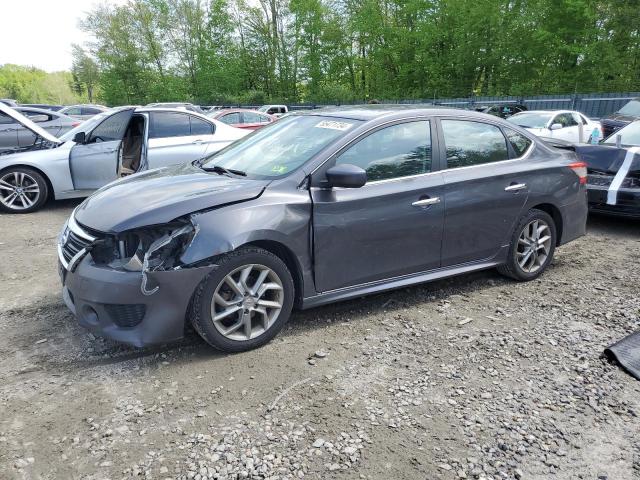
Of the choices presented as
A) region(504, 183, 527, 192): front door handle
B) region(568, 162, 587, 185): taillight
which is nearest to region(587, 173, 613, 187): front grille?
region(568, 162, 587, 185): taillight

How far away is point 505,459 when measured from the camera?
238 centimetres

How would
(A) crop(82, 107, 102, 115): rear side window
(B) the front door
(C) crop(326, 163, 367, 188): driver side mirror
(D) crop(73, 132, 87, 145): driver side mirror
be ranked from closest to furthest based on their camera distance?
(C) crop(326, 163, 367, 188): driver side mirror
(B) the front door
(D) crop(73, 132, 87, 145): driver side mirror
(A) crop(82, 107, 102, 115): rear side window

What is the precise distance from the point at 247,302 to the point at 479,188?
86.9 inches

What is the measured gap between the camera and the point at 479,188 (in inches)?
163

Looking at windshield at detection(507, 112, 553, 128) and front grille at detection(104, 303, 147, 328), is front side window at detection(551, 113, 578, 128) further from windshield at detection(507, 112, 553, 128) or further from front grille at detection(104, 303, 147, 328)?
front grille at detection(104, 303, 147, 328)

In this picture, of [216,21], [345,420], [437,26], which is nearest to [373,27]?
[437,26]

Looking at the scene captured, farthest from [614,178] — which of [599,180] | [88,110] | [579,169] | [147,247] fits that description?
[88,110]

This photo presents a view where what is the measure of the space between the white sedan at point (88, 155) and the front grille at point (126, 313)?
4687 millimetres

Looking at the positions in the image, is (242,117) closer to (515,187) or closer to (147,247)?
(515,187)

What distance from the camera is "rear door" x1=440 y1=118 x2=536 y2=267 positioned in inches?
159

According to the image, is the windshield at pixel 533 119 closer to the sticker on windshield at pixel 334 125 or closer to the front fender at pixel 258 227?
the sticker on windshield at pixel 334 125

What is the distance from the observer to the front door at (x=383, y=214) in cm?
350

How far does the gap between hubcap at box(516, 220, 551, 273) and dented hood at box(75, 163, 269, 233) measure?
8.46 feet

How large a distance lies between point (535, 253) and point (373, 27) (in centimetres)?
3851
